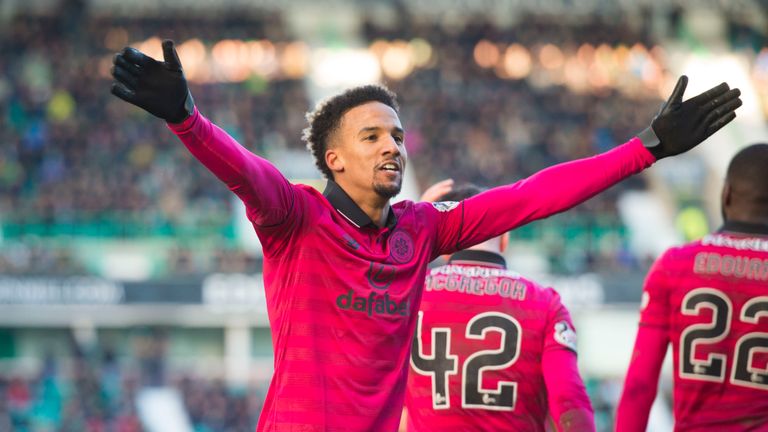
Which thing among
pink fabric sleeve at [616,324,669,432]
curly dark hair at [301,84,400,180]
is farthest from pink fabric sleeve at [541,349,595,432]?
curly dark hair at [301,84,400,180]

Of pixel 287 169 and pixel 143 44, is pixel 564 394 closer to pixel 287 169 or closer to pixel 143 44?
pixel 287 169

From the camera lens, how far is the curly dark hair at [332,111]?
14.0 ft

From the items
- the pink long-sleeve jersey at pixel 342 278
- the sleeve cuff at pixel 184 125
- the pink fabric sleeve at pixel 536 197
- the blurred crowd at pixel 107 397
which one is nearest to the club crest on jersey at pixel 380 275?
the pink long-sleeve jersey at pixel 342 278

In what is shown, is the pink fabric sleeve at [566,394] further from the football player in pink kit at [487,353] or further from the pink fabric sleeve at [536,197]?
the pink fabric sleeve at [536,197]

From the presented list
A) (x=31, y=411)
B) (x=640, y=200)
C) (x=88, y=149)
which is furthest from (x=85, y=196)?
(x=640, y=200)

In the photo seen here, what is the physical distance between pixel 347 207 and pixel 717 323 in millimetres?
1639

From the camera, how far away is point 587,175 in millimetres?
4129

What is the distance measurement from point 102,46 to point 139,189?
776 centimetres

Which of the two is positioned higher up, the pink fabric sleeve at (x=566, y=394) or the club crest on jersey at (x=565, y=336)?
the club crest on jersey at (x=565, y=336)

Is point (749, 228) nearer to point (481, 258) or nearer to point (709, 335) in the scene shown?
point (709, 335)

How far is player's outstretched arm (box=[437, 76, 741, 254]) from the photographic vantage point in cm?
400

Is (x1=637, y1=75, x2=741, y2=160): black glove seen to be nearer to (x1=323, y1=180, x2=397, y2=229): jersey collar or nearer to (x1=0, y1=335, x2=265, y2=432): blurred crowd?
(x1=323, y1=180, x2=397, y2=229): jersey collar

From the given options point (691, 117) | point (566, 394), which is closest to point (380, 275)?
point (691, 117)

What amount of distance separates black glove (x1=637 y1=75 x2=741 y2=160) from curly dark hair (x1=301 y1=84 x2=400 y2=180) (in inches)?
38.3
